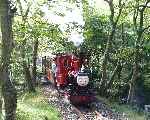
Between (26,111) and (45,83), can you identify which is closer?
(26,111)

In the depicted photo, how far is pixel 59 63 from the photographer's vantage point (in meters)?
21.9

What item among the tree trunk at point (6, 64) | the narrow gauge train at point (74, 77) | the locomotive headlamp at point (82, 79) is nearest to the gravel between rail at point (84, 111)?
the narrow gauge train at point (74, 77)

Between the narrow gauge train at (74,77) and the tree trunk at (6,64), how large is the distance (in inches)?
332

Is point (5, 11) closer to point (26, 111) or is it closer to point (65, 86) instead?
point (26, 111)

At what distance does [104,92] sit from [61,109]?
701 cm

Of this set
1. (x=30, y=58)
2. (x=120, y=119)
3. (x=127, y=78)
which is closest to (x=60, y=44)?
(x=30, y=58)

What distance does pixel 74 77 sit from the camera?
60.9 ft

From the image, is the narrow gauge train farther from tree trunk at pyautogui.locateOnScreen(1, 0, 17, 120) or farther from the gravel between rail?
tree trunk at pyautogui.locateOnScreen(1, 0, 17, 120)

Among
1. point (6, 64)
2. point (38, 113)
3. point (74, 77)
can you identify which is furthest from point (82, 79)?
point (6, 64)

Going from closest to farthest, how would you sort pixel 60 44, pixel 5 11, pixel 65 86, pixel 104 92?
1. pixel 5 11
2. pixel 65 86
3. pixel 104 92
4. pixel 60 44

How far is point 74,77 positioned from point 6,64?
9.52m

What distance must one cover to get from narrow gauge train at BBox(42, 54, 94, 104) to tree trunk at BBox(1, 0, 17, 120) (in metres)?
8.42

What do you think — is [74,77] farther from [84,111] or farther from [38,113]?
[38,113]

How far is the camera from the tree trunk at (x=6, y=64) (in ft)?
29.3
